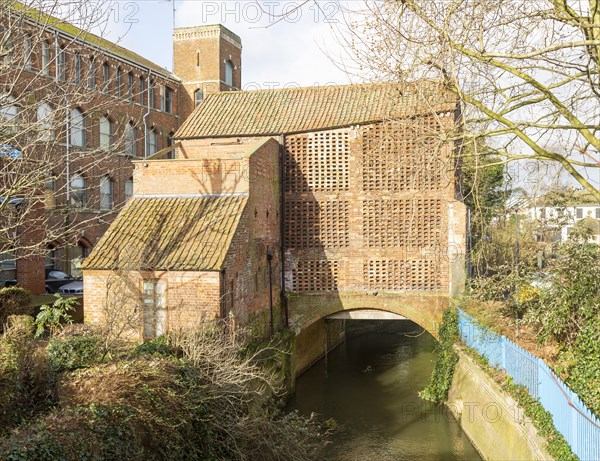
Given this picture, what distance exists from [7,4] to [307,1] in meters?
5.28

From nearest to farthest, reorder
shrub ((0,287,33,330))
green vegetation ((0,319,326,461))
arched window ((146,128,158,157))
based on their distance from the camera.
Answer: green vegetation ((0,319,326,461)) → shrub ((0,287,33,330)) → arched window ((146,128,158,157))

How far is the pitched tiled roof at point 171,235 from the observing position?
560 inches

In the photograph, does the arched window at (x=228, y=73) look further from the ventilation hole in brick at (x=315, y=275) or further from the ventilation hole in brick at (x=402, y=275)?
the ventilation hole in brick at (x=402, y=275)

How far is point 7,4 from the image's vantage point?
29.0ft

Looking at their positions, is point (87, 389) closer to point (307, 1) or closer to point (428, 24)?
point (307, 1)

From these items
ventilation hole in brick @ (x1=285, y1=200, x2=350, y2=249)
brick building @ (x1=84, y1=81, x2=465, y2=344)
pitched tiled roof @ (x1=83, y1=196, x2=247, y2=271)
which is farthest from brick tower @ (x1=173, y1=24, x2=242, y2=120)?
pitched tiled roof @ (x1=83, y1=196, x2=247, y2=271)

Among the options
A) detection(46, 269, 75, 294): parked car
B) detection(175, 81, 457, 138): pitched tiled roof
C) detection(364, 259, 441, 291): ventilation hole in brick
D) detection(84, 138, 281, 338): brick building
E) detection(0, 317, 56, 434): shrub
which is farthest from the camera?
detection(46, 269, 75, 294): parked car

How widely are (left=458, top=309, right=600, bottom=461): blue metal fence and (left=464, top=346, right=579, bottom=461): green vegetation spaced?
0.09 metres

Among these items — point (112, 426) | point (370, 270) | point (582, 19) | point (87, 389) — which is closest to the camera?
point (582, 19)

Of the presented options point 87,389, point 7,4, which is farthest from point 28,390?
point 7,4

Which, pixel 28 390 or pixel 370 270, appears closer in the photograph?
pixel 28 390

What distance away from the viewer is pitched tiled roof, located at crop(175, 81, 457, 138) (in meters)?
19.6

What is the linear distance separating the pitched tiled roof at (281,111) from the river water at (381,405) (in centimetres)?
843

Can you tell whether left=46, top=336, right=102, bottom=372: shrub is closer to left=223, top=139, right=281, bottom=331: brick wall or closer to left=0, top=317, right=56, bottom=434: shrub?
left=0, top=317, right=56, bottom=434: shrub
